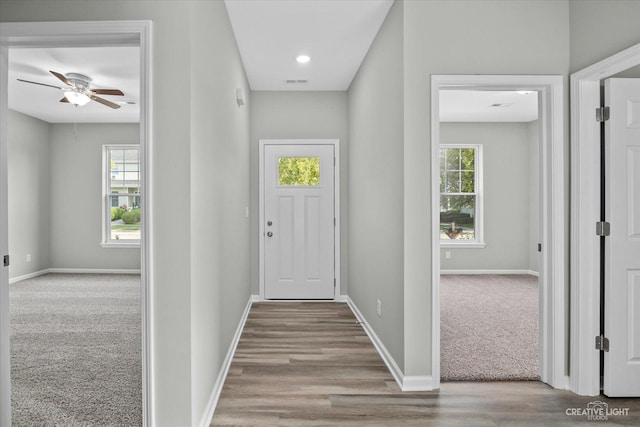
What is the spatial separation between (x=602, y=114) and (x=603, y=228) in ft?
2.40

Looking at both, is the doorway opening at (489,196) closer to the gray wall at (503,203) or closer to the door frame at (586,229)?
the gray wall at (503,203)

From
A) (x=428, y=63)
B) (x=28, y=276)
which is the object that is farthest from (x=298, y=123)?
(x=28, y=276)

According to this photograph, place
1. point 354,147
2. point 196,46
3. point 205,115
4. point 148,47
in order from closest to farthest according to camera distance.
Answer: point 148,47, point 196,46, point 205,115, point 354,147

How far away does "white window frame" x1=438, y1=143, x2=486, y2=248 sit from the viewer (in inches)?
270

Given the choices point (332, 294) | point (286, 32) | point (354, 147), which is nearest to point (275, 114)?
Answer: point (354, 147)

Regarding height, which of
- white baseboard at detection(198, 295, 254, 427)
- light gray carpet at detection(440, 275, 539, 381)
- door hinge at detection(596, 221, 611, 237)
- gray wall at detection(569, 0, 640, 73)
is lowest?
light gray carpet at detection(440, 275, 539, 381)

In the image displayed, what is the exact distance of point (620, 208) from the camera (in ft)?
7.96

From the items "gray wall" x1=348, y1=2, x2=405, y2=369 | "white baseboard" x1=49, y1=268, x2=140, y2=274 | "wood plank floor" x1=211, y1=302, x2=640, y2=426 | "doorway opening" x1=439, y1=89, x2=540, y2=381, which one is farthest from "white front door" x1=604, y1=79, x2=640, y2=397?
"white baseboard" x1=49, y1=268, x2=140, y2=274

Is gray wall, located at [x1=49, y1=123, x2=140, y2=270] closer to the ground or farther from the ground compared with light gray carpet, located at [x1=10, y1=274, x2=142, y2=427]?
farther from the ground

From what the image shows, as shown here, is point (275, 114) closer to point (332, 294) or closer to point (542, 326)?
point (332, 294)

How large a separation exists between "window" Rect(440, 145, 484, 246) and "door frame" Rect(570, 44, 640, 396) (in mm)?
4477

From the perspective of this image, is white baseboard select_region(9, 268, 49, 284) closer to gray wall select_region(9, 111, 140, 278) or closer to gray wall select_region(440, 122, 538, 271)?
gray wall select_region(9, 111, 140, 278)

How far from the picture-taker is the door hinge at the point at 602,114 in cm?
246

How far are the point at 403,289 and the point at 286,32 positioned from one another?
2.35m
